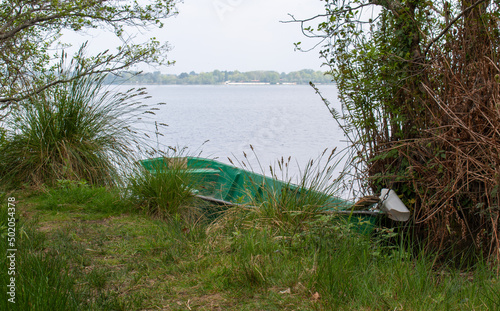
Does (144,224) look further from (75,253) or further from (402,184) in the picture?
(402,184)

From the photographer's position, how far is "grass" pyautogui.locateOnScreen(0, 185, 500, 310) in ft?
7.48

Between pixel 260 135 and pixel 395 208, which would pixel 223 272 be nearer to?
pixel 395 208

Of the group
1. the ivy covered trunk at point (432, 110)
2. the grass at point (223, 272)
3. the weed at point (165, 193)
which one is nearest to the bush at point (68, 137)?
the weed at point (165, 193)

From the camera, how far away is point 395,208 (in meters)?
3.85

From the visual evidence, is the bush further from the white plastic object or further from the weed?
the white plastic object

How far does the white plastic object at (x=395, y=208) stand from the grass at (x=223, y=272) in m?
0.53

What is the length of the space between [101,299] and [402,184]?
2.99 metres

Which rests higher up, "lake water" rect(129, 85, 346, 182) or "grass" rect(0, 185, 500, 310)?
"grass" rect(0, 185, 500, 310)

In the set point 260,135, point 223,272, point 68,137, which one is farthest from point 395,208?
point 260,135

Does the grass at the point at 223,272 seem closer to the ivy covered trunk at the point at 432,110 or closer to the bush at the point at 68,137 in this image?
the ivy covered trunk at the point at 432,110

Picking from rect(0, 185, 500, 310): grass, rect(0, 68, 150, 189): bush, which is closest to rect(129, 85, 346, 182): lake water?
rect(0, 68, 150, 189): bush

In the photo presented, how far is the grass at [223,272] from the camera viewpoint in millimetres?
2281

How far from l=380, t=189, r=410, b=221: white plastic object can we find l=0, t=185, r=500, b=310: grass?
0.53 metres

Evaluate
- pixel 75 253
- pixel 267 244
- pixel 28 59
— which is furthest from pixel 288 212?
pixel 28 59
